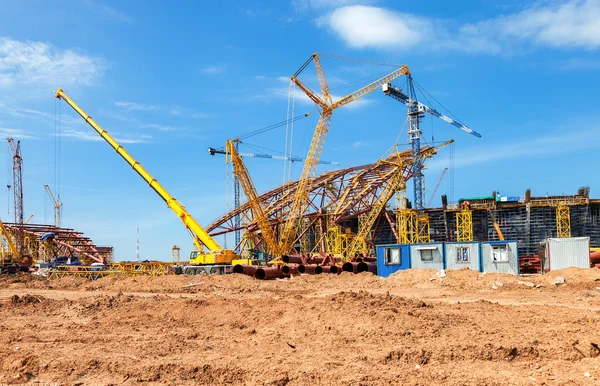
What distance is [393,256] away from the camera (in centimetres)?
3275

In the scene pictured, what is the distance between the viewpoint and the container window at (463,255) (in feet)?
99.9

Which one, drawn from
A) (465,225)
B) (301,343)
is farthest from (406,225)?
(301,343)

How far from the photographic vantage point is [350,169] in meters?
63.6

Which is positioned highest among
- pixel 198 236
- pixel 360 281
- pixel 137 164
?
pixel 137 164

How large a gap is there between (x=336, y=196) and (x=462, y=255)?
3316cm

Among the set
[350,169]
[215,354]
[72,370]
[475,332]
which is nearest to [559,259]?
[475,332]

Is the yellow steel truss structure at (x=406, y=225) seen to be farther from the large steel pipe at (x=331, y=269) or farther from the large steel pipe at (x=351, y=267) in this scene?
the large steel pipe at (x=331, y=269)

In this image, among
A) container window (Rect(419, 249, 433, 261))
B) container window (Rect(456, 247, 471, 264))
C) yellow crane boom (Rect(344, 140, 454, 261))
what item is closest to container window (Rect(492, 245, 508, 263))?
container window (Rect(456, 247, 471, 264))

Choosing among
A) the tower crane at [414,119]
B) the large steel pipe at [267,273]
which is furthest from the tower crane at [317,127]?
the large steel pipe at [267,273]

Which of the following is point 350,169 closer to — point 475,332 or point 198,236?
point 198,236

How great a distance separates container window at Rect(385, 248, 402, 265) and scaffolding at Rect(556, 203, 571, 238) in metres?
24.6

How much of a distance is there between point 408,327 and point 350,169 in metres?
52.3

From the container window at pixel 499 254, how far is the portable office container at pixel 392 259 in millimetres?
4983

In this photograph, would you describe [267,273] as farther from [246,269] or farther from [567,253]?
[567,253]
